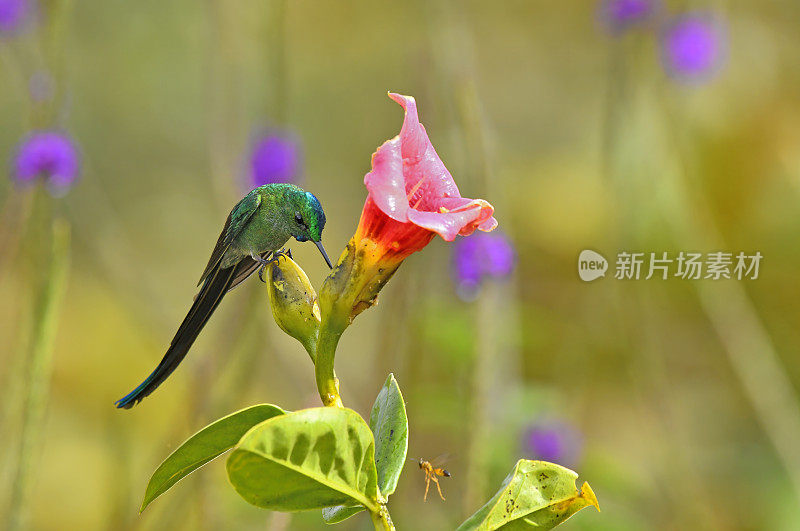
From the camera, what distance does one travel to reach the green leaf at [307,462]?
43 centimetres

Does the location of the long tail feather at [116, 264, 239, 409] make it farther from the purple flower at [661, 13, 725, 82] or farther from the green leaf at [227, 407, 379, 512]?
the purple flower at [661, 13, 725, 82]

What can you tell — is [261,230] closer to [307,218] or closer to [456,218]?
[307,218]

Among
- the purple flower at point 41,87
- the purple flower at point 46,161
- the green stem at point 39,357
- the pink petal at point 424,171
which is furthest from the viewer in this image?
the purple flower at point 41,87

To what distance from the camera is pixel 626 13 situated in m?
1.87

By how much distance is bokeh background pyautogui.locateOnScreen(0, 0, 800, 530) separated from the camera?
1380 millimetres

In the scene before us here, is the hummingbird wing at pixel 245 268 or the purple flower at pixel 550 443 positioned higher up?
the hummingbird wing at pixel 245 268

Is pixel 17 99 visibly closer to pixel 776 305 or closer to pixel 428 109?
pixel 428 109

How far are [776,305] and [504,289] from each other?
62.4 inches

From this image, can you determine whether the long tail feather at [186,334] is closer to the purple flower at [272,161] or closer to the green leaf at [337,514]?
the green leaf at [337,514]

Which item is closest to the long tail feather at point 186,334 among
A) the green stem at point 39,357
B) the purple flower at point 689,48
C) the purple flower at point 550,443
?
the green stem at point 39,357

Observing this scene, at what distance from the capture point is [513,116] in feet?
12.0

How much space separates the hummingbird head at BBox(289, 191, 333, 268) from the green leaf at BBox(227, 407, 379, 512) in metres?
0.15

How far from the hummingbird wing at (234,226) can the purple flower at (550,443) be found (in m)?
1.25

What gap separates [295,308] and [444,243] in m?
1.79
